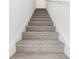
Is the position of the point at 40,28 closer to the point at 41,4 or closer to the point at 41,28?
the point at 41,28

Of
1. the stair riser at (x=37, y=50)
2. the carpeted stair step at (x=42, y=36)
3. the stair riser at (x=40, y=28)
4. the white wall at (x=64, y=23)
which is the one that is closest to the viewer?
the white wall at (x=64, y=23)

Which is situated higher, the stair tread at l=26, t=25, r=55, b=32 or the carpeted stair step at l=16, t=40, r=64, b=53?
the stair tread at l=26, t=25, r=55, b=32

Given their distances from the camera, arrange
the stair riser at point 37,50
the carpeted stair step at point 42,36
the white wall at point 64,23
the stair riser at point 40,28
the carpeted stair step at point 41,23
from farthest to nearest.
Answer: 1. the carpeted stair step at point 41,23
2. the stair riser at point 40,28
3. the carpeted stair step at point 42,36
4. the stair riser at point 37,50
5. the white wall at point 64,23

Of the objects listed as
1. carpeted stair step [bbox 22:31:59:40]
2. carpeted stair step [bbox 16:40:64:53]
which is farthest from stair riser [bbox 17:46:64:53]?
carpeted stair step [bbox 22:31:59:40]

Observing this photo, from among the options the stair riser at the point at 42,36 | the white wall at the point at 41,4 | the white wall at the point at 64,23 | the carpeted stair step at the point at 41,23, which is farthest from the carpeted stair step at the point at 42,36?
the white wall at the point at 41,4

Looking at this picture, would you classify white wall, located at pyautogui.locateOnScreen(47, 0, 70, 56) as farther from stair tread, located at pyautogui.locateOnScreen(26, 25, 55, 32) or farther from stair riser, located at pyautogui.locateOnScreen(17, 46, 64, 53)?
stair tread, located at pyautogui.locateOnScreen(26, 25, 55, 32)

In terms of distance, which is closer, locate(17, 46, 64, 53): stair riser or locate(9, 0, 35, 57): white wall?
locate(9, 0, 35, 57): white wall

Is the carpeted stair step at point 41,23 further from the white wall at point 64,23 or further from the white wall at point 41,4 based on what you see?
the white wall at point 41,4

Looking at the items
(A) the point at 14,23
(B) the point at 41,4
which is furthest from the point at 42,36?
(B) the point at 41,4

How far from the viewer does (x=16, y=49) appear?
8.73 feet
